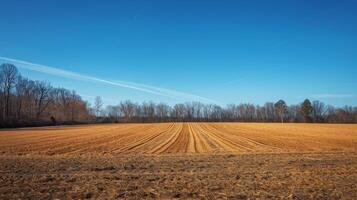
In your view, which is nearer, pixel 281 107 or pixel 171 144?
pixel 171 144

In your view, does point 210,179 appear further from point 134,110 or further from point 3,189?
point 134,110

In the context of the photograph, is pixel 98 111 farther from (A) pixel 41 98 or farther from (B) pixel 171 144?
(B) pixel 171 144

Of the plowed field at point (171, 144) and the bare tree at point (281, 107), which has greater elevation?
the bare tree at point (281, 107)

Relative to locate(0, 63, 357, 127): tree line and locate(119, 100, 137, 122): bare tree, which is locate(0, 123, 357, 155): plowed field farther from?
locate(119, 100, 137, 122): bare tree

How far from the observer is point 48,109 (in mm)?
125875

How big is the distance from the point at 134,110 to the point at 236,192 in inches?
6814

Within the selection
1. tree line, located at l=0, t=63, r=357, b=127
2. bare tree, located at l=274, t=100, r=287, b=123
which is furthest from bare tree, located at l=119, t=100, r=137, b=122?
bare tree, located at l=274, t=100, r=287, b=123

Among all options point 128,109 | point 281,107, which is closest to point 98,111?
point 128,109

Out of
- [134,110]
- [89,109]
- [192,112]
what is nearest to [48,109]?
[89,109]

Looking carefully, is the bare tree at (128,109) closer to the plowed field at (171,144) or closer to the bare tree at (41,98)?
the bare tree at (41,98)

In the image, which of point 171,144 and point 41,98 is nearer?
point 171,144

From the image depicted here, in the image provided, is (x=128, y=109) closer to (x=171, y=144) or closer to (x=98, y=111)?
(x=98, y=111)

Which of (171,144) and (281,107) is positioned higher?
(281,107)

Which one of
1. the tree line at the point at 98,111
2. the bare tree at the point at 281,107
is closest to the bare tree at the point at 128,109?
the tree line at the point at 98,111
